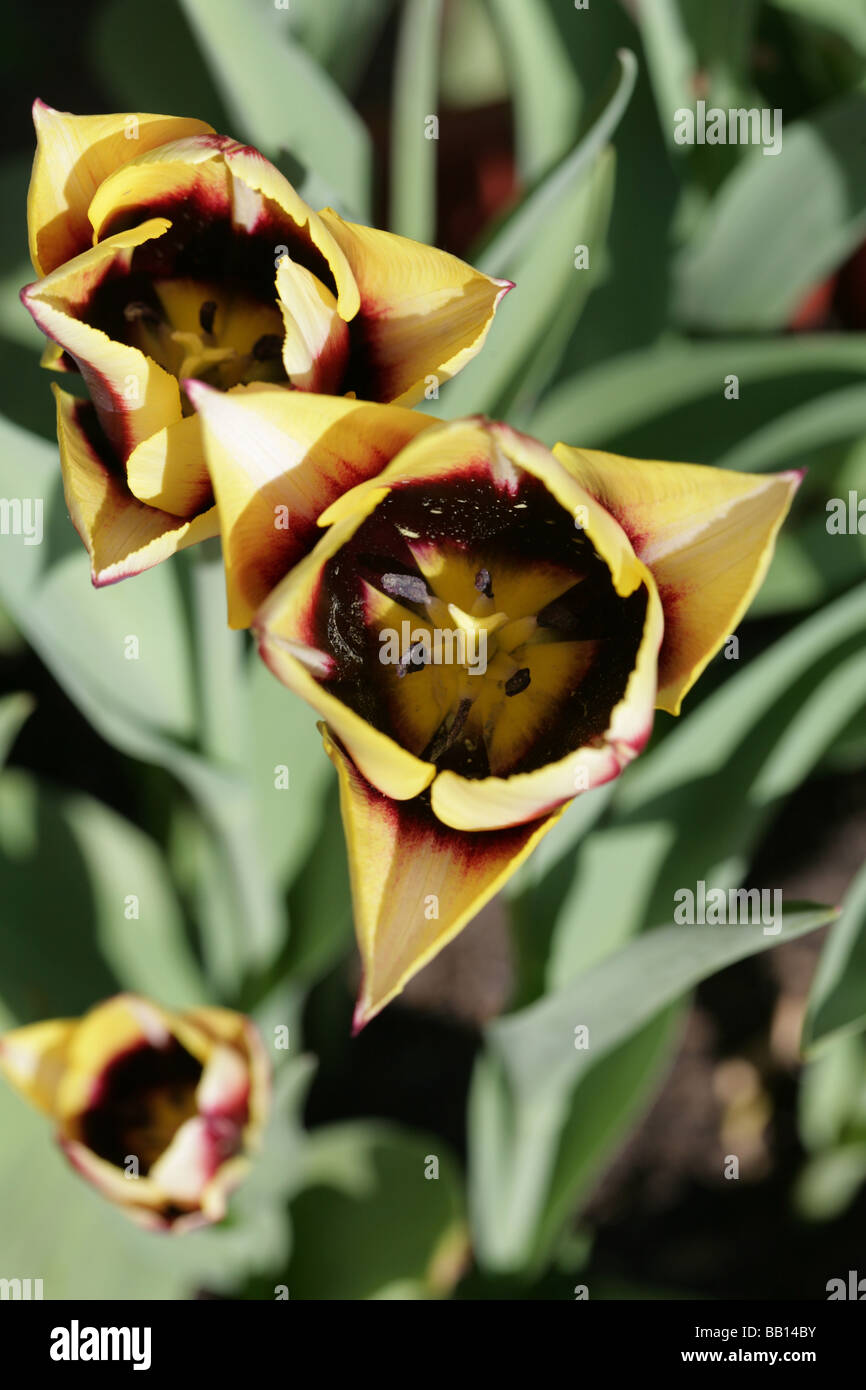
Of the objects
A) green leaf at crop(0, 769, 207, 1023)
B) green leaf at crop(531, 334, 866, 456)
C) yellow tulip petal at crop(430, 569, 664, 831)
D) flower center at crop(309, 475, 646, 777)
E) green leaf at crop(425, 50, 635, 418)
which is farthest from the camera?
green leaf at crop(0, 769, 207, 1023)

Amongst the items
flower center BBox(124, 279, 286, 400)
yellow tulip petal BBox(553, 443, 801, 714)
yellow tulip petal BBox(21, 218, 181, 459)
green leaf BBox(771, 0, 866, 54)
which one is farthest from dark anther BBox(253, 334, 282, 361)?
green leaf BBox(771, 0, 866, 54)

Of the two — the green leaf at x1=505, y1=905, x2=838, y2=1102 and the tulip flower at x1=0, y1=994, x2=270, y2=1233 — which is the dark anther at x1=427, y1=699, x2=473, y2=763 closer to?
the green leaf at x1=505, y1=905, x2=838, y2=1102

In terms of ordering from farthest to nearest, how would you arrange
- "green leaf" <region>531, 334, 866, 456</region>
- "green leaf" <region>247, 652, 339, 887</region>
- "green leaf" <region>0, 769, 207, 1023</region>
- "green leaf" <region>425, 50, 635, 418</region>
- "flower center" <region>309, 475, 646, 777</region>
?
1. "green leaf" <region>0, 769, 207, 1023</region>
2. "green leaf" <region>247, 652, 339, 887</region>
3. "green leaf" <region>531, 334, 866, 456</region>
4. "green leaf" <region>425, 50, 635, 418</region>
5. "flower center" <region>309, 475, 646, 777</region>

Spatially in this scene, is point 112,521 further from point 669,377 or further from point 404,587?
point 669,377

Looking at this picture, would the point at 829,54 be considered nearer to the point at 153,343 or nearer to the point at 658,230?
the point at 658,230

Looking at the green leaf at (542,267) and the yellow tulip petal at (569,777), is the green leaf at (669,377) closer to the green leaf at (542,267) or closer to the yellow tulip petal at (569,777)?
the green leaf at (542,267)

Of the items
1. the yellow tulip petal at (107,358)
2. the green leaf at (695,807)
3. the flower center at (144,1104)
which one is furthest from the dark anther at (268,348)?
the flower center at (144,1104)

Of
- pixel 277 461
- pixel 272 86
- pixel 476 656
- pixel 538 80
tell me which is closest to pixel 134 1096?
pixel 476 656
